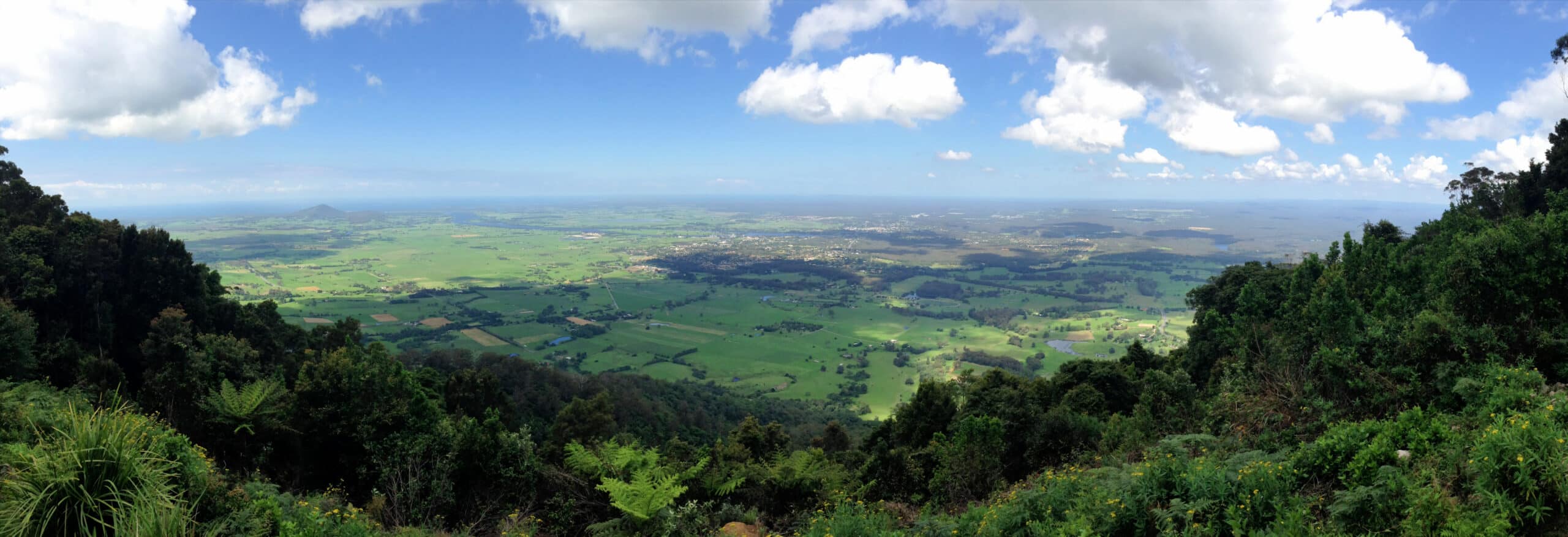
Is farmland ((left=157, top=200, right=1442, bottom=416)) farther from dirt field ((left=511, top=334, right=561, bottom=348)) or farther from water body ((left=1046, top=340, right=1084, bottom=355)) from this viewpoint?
water body ((left=1046, top=340, right=1084, bottom=355))

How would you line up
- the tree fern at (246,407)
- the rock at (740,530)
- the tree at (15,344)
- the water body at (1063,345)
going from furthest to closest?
the water body at (1063,345) → the tree at (15,344) → the tree fern at (246,407) → the rock at (740,530)

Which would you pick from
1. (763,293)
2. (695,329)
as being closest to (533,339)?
(695,329)

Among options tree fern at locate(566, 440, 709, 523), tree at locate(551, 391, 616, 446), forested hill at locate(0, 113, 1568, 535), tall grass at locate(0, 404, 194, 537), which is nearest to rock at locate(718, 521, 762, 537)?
forested hill at locate(0, 113, 1568, 535)

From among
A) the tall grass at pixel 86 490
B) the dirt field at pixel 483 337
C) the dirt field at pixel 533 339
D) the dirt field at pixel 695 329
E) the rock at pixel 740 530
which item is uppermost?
the tall grass at pixel 86 490

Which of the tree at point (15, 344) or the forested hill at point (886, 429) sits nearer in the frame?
the forested hill at point (886, 429)

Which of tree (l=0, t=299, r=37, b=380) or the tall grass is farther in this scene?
tree (l=0, t=299, r=37, b=380)

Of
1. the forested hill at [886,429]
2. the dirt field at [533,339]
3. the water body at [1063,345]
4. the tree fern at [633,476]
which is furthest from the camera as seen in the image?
the dirt field at [533,339]

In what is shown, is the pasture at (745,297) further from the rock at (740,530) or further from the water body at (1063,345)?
the rock at (740,530)

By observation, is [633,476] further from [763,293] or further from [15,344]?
[763,293]

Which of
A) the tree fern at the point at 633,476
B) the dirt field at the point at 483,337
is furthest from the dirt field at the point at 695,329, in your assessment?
the tree fern at the point at 633,476
